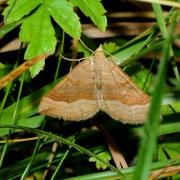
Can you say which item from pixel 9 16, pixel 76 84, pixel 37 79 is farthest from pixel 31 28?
pixel 37 79

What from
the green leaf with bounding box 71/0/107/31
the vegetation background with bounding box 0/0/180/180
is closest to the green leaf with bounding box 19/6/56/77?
the vegetation background with bounding box 0/0/180/180

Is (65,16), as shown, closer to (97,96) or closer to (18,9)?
(18,9)

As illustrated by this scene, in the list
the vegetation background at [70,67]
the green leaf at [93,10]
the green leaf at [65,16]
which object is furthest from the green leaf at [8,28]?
the green leaf at [93,10]

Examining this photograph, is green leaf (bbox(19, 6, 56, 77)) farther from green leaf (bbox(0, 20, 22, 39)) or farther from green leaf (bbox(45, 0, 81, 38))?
green leaf (bbox(0, 20, 22, 39))

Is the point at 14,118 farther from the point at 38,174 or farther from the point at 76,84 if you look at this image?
the point at 38,174

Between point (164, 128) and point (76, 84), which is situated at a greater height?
point (76, 84)

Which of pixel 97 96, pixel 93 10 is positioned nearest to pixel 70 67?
pixel 97 96
